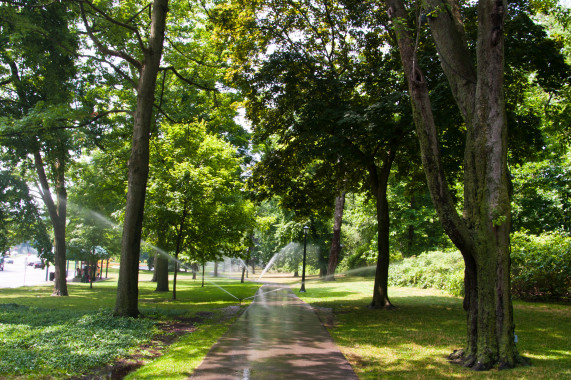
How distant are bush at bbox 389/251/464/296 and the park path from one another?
12.1 metres

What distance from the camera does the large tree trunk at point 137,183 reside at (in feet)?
37.0

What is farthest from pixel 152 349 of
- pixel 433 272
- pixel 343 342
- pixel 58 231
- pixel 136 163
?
pixel 433 272

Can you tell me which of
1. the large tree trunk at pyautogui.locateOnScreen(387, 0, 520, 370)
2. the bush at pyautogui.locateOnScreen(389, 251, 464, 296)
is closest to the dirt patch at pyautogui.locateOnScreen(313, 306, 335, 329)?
the large tree trunk at pyautogui.locateOnScreen(387, 0, 520, 370)

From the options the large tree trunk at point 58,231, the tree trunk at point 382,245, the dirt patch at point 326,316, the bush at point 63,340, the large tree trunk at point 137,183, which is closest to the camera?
the bush at point 63,340

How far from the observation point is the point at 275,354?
7688mm

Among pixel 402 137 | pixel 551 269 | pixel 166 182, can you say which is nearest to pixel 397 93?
pixel 402 137

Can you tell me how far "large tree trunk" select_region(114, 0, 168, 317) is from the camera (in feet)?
37.0

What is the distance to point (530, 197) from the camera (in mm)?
24734

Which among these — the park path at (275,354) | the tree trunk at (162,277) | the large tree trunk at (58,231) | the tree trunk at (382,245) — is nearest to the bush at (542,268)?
the tree trunk at (382,245)

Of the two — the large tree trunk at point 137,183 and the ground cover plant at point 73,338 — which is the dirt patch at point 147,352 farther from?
the large tree trunk at point 137,183

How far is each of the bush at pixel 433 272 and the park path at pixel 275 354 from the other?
39.6 ft

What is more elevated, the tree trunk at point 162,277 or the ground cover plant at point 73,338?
the ground cover plant at point 73,338

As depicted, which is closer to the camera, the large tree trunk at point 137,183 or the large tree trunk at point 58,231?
the large tree trunk at point 137,183

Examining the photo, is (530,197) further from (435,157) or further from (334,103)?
(435,157)
